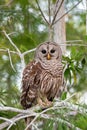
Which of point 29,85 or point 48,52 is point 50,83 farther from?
point 48,52

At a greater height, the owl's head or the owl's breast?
the owl's head

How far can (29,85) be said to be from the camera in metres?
4.98

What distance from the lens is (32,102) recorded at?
16.4 feet

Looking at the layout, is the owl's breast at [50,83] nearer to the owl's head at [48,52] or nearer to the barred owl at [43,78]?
the barred owl at [43,78]

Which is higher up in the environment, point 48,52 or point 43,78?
point 48,52

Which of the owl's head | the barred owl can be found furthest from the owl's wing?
the owl's head

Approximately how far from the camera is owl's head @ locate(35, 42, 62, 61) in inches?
200

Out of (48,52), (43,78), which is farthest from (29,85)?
(48,52)

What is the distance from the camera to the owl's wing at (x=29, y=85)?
496cm

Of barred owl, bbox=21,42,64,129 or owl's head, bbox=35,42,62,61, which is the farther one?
owl's head, bbox=35,42,62,61

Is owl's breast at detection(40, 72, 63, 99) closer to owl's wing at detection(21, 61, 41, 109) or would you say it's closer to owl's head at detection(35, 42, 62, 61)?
owl's wing at detection(21, 61, 41, 109)

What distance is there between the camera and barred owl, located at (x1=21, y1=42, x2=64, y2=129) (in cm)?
497

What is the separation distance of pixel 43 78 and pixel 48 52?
29 cm

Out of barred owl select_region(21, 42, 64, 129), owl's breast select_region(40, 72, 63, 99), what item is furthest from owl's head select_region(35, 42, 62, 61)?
owl's breast select_region(40, 72, 63, 99)
